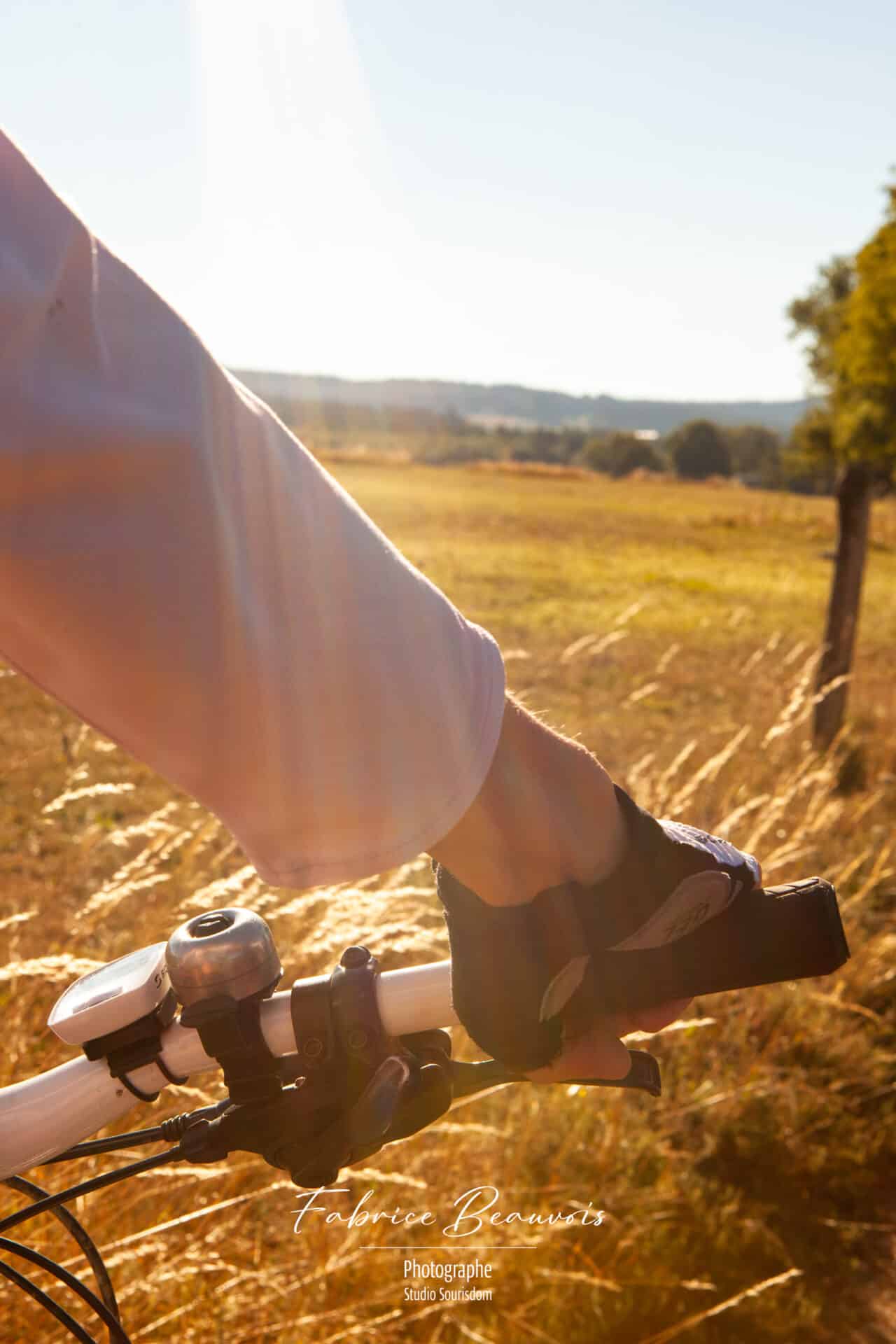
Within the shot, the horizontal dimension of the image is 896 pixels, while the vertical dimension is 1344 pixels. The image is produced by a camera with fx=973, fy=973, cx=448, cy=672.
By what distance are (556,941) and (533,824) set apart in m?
0.13

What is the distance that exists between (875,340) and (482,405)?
111 feet

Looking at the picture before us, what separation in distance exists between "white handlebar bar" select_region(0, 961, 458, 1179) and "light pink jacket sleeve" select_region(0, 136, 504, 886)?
0.20 m

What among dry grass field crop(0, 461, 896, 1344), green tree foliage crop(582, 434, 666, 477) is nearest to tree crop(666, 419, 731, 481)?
green tree foliage crop(582, 434, 666, 477)

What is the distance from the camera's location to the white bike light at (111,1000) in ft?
3.01

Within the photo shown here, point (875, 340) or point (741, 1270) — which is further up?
point (875, 340)

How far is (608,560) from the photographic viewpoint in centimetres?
1945

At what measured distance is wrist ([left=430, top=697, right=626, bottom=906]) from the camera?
3.03 ft

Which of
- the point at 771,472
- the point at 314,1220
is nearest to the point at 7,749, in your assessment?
the point at 314,1220

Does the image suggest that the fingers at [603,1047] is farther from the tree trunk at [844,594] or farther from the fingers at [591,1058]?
the tree trunk at [844,594]

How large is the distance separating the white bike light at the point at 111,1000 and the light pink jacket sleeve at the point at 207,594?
20 cm

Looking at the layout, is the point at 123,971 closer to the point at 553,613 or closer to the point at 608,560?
the point at 553,613

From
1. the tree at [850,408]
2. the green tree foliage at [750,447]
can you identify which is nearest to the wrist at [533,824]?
the tree at [850,408]

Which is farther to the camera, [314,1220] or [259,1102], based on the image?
[314,1220]

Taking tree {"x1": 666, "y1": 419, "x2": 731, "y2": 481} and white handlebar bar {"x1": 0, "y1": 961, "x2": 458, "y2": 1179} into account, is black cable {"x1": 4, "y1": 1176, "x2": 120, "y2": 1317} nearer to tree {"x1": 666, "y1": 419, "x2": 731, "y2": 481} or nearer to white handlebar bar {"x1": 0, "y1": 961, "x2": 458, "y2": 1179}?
white handlebar bar {"x1": 0, "y1": 961, "x2": 458, "y2": 1179}
